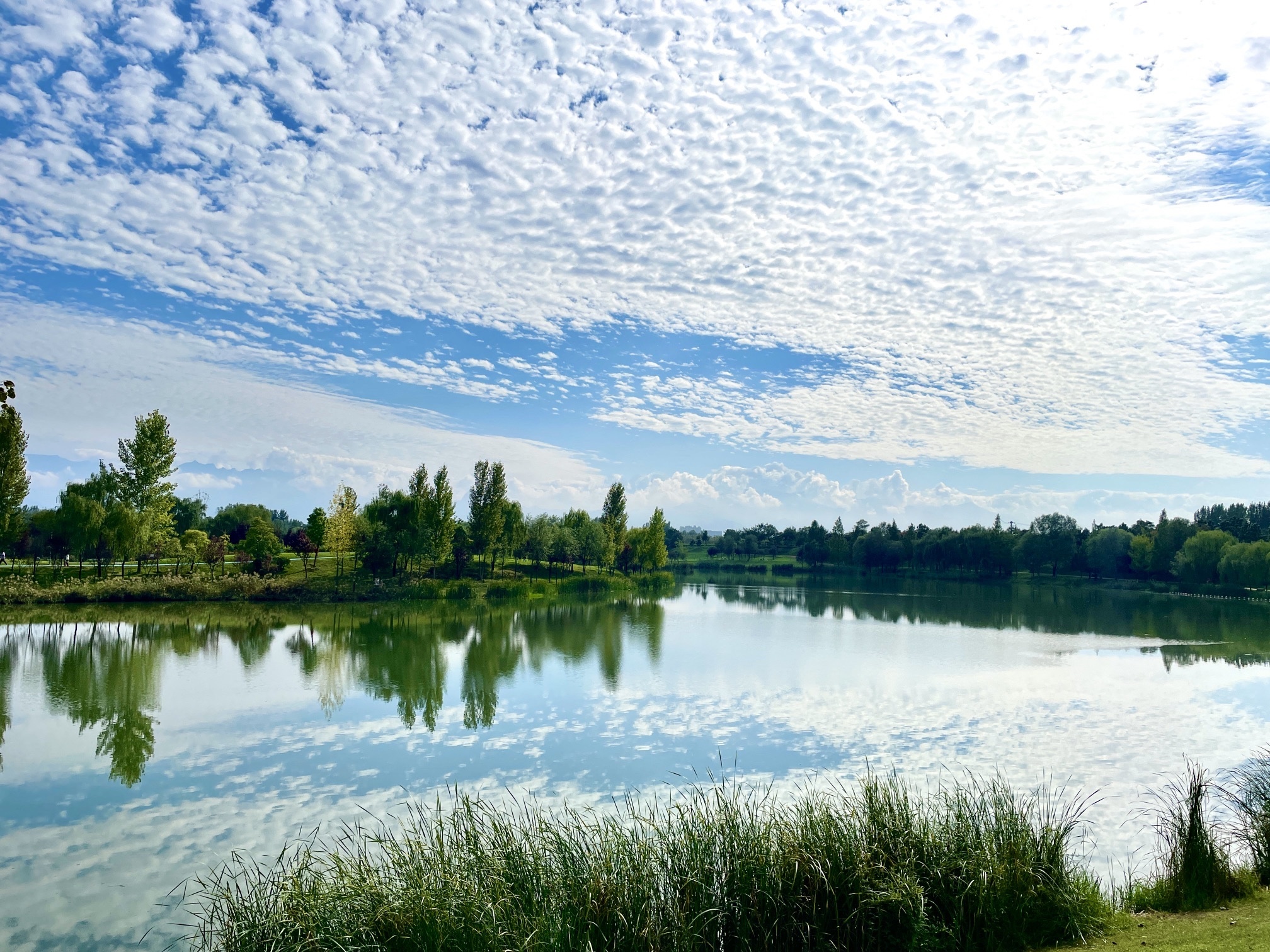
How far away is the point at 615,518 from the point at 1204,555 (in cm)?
5285

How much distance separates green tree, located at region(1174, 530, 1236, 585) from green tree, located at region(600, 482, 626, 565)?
51543 mm

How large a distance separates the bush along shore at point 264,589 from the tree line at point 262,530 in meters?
1.85

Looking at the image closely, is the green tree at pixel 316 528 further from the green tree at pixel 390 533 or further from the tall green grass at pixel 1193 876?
the tall green grass at pixel 1193 876

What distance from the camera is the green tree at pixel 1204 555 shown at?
67188 mm

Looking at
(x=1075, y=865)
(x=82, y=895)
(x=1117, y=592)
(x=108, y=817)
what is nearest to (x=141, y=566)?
(x=108, y=817)

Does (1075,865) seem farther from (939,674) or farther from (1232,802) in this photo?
(939,674)

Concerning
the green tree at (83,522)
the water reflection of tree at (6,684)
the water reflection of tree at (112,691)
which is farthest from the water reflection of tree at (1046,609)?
the green tree at (83,522)

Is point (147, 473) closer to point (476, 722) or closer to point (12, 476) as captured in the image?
point (12, 476)

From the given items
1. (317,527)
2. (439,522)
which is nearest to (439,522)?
(439,522)

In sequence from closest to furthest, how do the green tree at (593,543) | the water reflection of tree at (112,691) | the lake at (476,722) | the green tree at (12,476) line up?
1. the lake at (476,722)
2. the water reflection of tree at (112,691)
3. the green tree at (12,476)
4. the green tree at (593,543)

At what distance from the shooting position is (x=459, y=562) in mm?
54031

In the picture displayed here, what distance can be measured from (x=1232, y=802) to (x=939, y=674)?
1215cm

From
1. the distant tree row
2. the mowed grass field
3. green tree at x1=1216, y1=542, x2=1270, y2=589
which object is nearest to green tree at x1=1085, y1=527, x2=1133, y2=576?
the distant tree row

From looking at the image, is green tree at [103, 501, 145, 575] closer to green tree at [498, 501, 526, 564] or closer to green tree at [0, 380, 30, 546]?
green tree at [0, 380, 30, 546]
